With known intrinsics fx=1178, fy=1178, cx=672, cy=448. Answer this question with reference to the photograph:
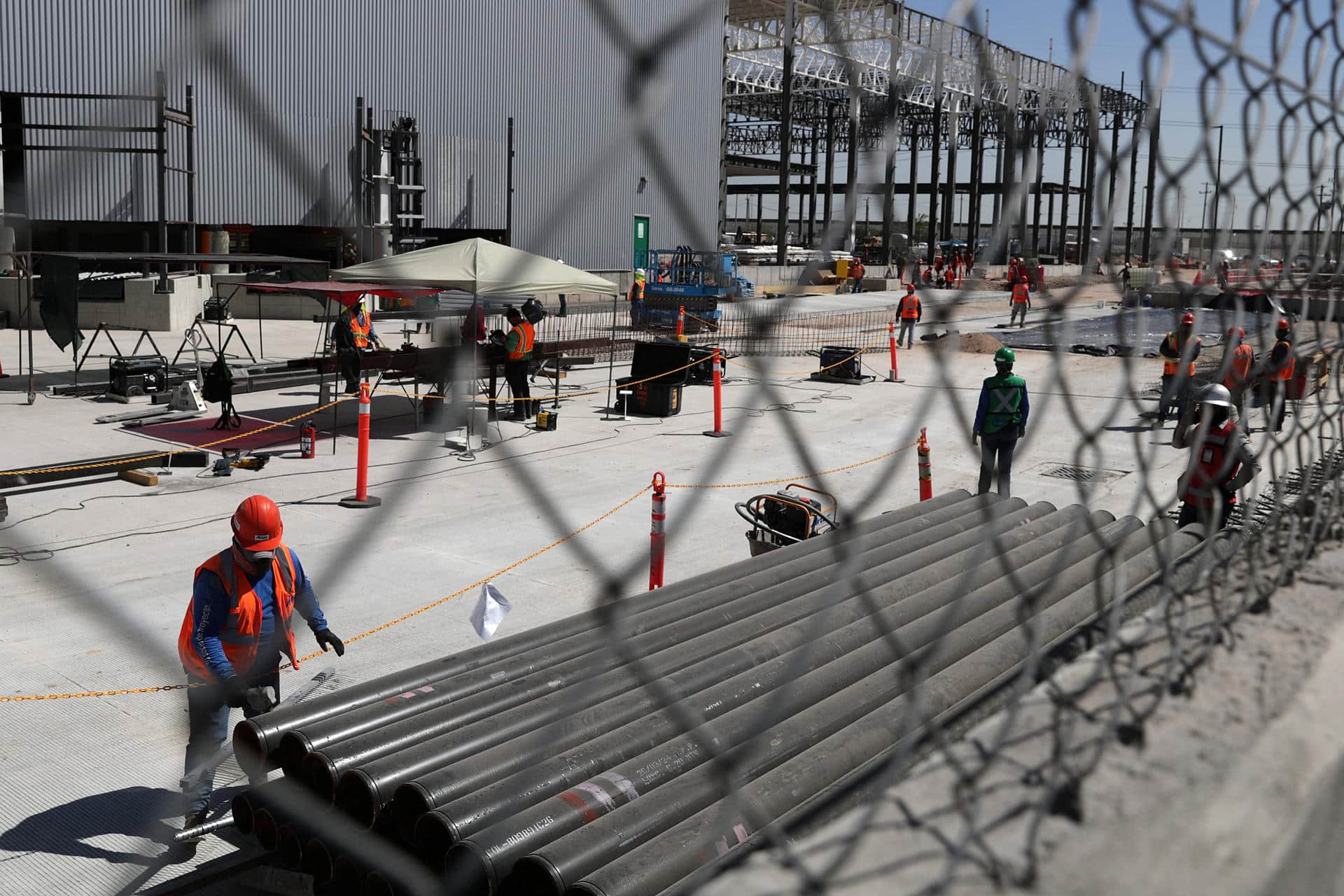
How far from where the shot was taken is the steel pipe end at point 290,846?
407 centimetres

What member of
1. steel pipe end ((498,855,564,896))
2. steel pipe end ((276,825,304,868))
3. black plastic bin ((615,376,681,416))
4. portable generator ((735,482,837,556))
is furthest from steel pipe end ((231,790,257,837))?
black plastic bin ((615,376,681,416))

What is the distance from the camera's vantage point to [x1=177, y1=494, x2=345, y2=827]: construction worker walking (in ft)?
15.7

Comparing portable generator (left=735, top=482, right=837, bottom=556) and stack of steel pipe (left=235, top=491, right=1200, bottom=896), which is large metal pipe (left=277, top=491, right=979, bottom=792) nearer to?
stack of steel pipe (left=235, top=491, right=1200, bottom=896)

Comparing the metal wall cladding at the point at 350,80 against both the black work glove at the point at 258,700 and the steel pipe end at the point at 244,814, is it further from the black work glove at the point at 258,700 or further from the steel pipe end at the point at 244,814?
the steel pipe end at the point at 244,814

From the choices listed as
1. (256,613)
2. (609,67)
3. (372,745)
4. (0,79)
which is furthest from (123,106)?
(0,79)

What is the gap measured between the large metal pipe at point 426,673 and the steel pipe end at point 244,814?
10cm

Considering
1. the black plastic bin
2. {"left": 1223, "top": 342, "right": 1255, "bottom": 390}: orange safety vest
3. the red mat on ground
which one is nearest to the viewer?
{"left": 1223, "top": 342, "right": 1255, "bottom": 390}: orange safety vest

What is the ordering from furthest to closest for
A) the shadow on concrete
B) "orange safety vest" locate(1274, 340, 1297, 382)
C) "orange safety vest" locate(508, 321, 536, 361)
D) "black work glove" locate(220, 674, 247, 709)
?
1. "orange safety vest" locate(508, 321, 536, 361)
2. "black work glove" locate(220, 674, 247, 709)
3. the shadow on concrete
4. "orange safety vest" locate(1274, 340, 1297, 382)

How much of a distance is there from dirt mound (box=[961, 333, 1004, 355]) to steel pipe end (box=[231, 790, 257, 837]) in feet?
71.9

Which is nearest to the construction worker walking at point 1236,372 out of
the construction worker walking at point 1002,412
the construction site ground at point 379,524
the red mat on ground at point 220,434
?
the construction site ground at point 379,524

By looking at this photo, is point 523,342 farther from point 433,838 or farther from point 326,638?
point 433,838

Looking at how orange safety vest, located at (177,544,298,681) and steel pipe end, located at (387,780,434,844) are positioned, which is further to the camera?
orange safety vest, located at (177,544,298,681)

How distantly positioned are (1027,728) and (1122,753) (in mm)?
107

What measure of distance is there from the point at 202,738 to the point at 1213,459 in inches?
233
